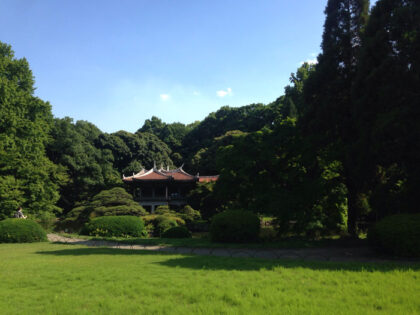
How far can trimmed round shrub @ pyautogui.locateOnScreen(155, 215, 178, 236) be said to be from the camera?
1720cm

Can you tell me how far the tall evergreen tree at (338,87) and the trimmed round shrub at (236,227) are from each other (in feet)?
12.7

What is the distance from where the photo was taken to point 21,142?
62.2 feet

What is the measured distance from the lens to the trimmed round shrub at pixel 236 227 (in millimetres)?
10586

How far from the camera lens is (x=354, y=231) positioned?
11523 millimetres

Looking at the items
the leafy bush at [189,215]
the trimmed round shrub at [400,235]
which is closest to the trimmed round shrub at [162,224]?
the leafy bush at [189,215]

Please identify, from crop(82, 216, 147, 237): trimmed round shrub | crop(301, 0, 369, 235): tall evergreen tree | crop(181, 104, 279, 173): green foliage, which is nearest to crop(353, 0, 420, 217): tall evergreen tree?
crop(301, 0, 369, 235): tall evergreen tree

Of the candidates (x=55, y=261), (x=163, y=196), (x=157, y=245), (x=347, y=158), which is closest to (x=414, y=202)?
(x=347, y=158)

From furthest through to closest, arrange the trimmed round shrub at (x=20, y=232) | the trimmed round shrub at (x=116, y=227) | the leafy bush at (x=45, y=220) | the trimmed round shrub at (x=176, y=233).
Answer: the leafy bush at (x=45, y=220) < the trimmed round shrub at (x=116, y=227) < the trimmed round shrub at (x=176, y=233) < the trimmed round shrub at (x=20, y=232)

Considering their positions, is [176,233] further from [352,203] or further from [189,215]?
[352,203]

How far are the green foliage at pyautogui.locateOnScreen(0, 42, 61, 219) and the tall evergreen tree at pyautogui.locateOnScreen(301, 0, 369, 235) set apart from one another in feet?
57.1

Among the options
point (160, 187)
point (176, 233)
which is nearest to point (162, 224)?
point (176, 233)

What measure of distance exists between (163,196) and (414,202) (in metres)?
23.4

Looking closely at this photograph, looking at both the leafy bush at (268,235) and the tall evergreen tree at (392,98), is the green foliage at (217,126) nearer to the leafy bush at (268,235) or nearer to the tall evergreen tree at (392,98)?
the leafy bush at (268,235)

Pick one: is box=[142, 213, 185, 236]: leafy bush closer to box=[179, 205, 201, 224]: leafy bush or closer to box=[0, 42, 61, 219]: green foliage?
box=[179, 205, 201, 224]: leafy bush
